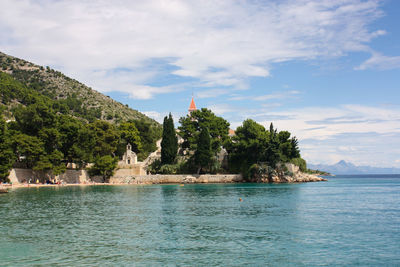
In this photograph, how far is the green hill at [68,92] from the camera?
376 feet

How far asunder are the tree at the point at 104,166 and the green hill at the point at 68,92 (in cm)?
4520

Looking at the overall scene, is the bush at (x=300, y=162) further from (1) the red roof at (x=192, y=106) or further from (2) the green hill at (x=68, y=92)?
(2) the green hill at (x=68, y=92)

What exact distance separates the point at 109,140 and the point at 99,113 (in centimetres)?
5240

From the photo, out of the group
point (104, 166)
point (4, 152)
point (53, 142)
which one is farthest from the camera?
point (104, 166)

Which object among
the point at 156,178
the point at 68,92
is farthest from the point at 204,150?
the point at 68,92

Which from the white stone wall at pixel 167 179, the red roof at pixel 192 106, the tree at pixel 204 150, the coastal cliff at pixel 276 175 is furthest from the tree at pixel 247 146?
the red roof at pixel 192 106

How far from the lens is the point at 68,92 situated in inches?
4865

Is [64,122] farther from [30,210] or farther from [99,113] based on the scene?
[99,113]

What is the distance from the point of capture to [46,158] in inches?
2188

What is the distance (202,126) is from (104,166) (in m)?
19.8

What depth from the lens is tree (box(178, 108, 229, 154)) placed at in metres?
70.9

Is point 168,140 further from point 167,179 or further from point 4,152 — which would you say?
point 4,152

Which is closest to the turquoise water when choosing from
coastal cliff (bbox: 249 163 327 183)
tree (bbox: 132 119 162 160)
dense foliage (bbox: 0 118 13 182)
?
dense foliage (bbox: 0 118 13 182)

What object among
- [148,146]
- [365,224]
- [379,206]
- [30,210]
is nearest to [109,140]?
[148,146]
